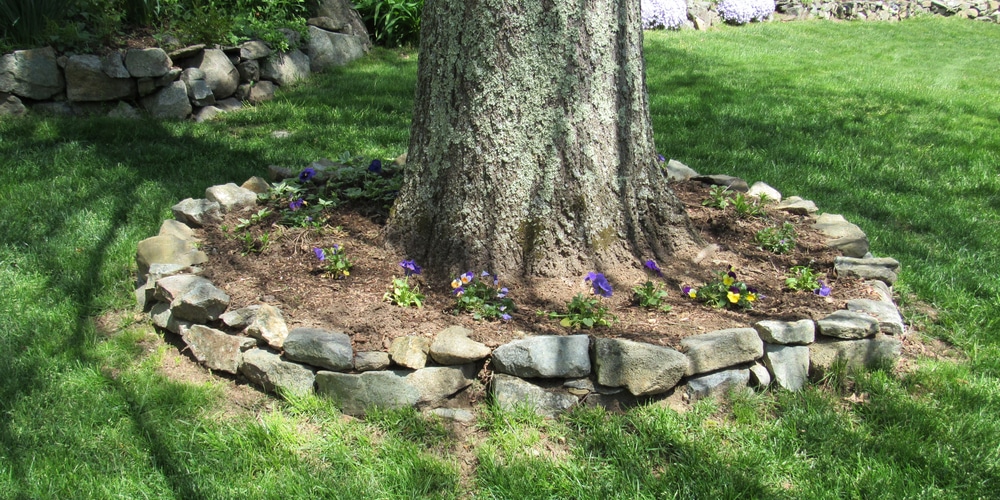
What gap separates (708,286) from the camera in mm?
3430

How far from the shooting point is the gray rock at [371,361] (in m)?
2.93

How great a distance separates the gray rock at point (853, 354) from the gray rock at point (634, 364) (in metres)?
0.67

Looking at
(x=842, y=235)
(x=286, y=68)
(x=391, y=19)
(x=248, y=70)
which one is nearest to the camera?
(x=842, y=235)

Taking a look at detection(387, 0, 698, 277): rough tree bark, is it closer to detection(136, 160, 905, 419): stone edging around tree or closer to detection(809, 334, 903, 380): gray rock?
detection(136, 160, 905, 419): stone edging around tree

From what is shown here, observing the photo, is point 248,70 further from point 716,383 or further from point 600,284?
point 716,383

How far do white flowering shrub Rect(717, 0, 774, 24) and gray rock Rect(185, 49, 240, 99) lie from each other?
9.73 meters

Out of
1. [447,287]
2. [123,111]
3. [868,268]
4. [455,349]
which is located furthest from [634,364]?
[123,111]

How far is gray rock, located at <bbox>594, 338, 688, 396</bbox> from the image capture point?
9.37 feet

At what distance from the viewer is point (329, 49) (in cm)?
806

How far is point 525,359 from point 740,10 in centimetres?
1259

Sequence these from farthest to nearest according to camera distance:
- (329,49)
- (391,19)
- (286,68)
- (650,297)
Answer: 1. (391,19)
2. (329,49)
3. (286,68)
4. (650,297)

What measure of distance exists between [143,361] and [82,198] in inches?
78.6

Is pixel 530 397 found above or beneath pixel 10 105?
beneath

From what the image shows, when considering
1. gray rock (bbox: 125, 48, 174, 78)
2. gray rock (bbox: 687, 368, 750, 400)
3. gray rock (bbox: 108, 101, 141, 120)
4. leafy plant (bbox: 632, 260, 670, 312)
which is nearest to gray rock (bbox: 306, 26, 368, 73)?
gray rock (bbox: 125, 48, 174, 78)
